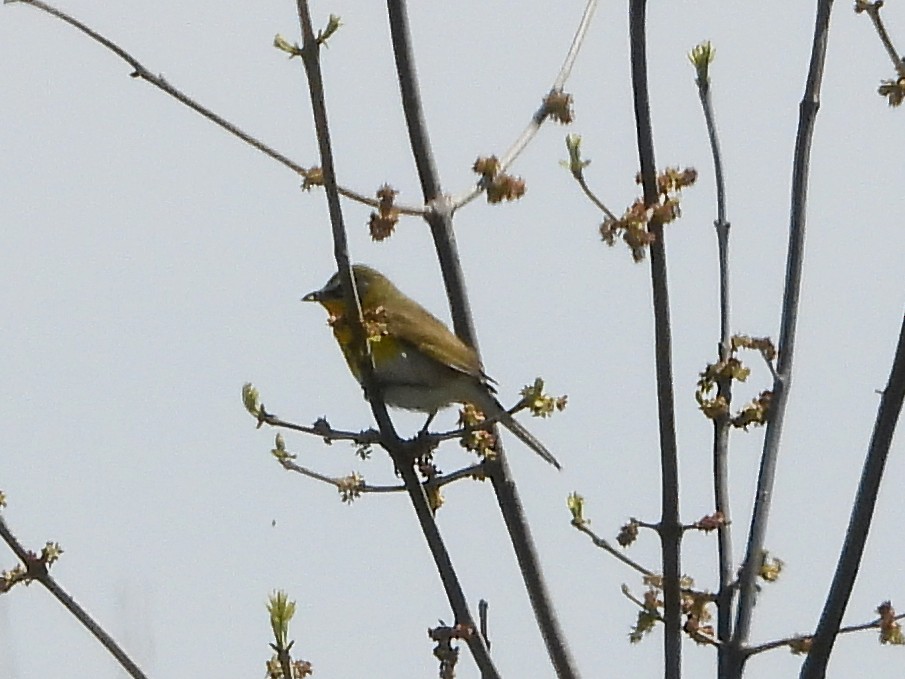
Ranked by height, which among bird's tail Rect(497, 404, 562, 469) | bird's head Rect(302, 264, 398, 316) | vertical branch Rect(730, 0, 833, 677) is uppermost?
bird's head Rect(302, 264, 398, 316)

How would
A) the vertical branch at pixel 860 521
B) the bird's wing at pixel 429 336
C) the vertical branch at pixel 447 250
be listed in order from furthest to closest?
the bird's wing at pixel 429 336
the vertical branch at pixel 447 250
the vertical branch at pixel 860 521

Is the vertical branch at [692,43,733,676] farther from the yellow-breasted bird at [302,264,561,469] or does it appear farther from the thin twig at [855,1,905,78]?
the yellow-breasted bird at [302,264,561,469]

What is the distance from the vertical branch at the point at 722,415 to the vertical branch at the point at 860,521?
250 millimetres

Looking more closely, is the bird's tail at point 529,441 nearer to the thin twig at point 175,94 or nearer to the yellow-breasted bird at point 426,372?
the yellow-breasted bird at point 426,372

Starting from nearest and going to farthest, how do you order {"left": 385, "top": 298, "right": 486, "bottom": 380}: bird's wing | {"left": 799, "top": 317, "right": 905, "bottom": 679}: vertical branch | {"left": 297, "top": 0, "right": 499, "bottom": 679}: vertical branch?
{"left": 297, "top": 0, "right": 499, "bottom": 679}: vertical branch < {"left": 799, "top": 317, "right": 905, "bottom": 679}: vertical branch < {"left": 385, "top": 298, "right": 486, "bottom": 380}: bird's wing

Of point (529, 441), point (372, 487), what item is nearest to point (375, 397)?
point (372, 487)

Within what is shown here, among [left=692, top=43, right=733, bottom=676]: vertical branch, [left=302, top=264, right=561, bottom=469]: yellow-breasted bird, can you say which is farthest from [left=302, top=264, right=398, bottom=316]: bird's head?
[left=692, top=43, right=733, bottom=676]: vertical branch

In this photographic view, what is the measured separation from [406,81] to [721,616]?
1209 mm

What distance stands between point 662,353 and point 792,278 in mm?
435

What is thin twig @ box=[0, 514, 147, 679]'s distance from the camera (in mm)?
2627

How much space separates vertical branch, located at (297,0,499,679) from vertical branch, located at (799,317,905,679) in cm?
58

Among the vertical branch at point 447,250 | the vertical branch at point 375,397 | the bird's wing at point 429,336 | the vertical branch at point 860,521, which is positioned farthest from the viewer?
the bird's wing at point 429,336

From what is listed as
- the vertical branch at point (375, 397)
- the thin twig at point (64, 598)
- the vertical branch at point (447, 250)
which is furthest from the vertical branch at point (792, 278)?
the thin twig at point (64, 598)

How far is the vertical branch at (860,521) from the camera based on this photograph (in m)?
2.67
